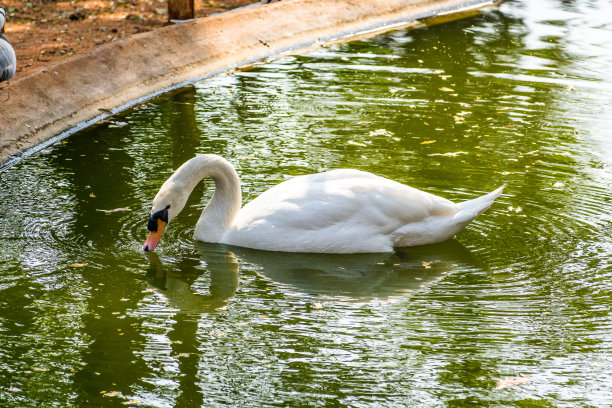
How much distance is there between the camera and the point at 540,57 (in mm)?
12906

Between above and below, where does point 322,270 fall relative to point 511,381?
below

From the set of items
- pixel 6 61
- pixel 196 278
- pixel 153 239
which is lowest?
pixel 196 278

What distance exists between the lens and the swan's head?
693 centimetres

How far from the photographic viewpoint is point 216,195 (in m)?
7.26

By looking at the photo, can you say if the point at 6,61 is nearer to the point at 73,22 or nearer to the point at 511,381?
the point at 73,22

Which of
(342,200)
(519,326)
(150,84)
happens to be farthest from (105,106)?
(519,326)

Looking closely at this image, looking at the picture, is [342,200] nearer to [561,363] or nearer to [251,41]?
[561,363]

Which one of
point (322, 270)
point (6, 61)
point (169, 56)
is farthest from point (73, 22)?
point (322, 270)

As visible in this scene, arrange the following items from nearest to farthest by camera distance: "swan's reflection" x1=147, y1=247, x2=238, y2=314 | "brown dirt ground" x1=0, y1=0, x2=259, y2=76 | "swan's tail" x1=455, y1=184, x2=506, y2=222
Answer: "swan's reflection" x1=147, y1=247, x2=238, y2=314 → "swan's tail" x1=455, y1=184, x2=506, y2=222 → "brown dirt ground" x1=0, y1=0, x2=259, y2=76

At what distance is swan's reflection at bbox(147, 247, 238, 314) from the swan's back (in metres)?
0.28

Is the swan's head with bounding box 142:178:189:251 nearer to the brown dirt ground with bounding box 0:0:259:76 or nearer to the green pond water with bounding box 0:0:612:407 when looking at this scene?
the green pond water with bounding box 0:0:612:407

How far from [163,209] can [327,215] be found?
1113 millimetres

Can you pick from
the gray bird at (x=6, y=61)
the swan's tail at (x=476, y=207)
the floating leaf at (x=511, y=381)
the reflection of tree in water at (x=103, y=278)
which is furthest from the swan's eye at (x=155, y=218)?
the gray bird at (x=6, y=61)

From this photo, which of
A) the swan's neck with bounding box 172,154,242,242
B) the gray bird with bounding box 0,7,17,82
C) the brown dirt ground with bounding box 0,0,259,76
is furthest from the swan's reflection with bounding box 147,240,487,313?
the brown dirt ground with bounding box 0,0,259,76
